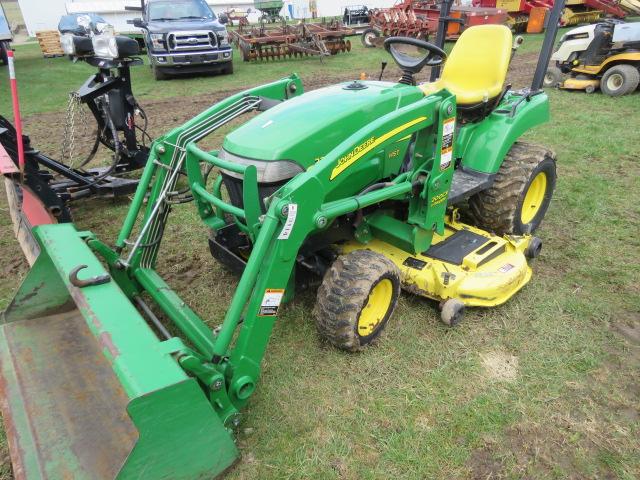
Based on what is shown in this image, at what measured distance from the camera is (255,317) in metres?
2.07

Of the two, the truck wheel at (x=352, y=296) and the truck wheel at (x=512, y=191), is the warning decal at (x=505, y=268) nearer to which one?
the truck wheel at (x=512, y=191)

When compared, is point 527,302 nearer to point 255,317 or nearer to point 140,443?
point 255,317

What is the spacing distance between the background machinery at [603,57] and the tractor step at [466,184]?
664cm

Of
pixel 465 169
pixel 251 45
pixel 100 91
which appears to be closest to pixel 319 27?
pixel 251 45

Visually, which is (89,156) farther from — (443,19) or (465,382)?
(465,382)

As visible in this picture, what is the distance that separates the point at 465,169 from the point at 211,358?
2242mm

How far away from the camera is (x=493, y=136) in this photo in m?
3.37

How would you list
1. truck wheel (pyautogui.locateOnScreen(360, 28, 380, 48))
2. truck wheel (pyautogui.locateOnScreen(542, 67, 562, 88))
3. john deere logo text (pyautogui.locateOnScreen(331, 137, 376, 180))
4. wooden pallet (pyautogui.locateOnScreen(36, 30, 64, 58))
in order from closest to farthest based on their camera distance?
john deere logo text (pyautogui.locateOnScreen(331, 137, 376, 180)) → truck wheel (pyautogui.locateOnScreen(542, 67, 562, 88)) → truck wheel (pyautogui.locateOnScreen(360, 28, 380, 48)) → wooden pallet (pyautogui.locateOnScreen(36, 30, 64, 58))

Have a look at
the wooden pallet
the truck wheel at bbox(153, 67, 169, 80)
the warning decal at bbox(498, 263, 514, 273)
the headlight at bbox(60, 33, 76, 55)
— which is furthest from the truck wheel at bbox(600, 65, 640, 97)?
the wooden pallet

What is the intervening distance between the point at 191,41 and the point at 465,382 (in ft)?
34.6

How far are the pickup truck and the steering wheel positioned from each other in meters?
8.83

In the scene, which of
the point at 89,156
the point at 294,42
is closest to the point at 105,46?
the point at 89,156

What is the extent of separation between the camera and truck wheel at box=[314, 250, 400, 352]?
8.06ft

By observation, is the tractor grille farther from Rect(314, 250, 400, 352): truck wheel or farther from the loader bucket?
Rect(314, 250, 400, 352): truck wheel
